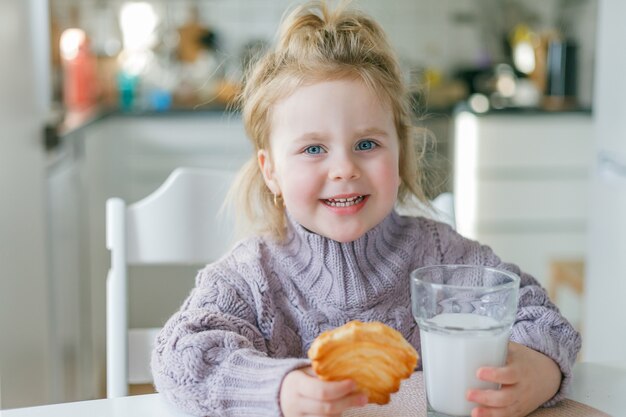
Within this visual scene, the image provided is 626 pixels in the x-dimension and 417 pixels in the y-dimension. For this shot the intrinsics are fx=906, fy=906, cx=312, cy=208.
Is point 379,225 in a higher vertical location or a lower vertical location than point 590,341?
higher

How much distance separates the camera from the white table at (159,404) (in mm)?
884

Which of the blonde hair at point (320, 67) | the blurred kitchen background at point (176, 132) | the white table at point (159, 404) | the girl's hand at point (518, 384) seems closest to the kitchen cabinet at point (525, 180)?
the blurred kitchen background at point (176, 132)

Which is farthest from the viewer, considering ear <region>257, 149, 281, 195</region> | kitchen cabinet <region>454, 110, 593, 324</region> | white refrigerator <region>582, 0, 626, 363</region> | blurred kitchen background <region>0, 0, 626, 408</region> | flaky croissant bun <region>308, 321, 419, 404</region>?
kitchen cabinet <region>454, 110, 593, 324</region>

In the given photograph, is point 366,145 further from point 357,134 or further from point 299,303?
point 299,303

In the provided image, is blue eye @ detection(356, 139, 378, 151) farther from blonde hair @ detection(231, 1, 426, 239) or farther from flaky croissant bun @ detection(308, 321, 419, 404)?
flaky croissant bun @ detection(308, 321, 419, 404)

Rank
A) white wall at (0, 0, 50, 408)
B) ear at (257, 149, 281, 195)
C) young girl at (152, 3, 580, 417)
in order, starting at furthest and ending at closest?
white wall at (0, 0, 50, 408)
ear at (257, 149, 281, 195)
young girl at (152, 3, 580, 417)

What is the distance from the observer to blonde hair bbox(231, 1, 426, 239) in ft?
3.35

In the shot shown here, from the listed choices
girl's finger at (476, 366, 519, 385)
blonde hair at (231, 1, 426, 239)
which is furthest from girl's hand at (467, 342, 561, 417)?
blonde hair at (231, 1, 426, 239)

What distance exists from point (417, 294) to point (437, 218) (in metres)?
0.47

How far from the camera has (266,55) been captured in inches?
43.4

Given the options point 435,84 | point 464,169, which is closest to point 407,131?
point 464,169

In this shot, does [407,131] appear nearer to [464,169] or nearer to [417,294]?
[417,294]

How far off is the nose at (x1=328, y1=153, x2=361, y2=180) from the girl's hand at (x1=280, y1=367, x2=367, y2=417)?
0.24 m

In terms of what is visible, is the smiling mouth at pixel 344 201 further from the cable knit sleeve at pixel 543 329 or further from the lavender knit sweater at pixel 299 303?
the cable knit sleeve at pixel 543 329
